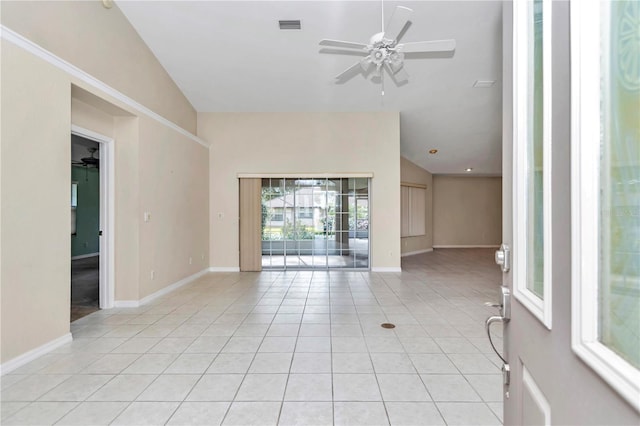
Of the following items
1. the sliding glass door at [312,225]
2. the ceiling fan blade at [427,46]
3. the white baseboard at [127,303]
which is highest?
the ceiling fan blade at [427,46]

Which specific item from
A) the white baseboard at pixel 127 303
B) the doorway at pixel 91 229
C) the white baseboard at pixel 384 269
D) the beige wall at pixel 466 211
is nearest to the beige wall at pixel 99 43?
the doorway at pixel 91 229

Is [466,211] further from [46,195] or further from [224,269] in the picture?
[46,195]

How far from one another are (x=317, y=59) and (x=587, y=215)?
538 cm

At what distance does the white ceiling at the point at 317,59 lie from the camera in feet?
14.3

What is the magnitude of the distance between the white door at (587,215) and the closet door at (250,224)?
6.41 metres

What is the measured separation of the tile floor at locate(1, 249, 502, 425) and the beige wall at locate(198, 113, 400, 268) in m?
2.30

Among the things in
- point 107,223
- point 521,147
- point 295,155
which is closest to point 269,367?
point 521,147

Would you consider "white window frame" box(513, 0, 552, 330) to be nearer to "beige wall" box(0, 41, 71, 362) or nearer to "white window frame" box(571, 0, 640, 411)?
"white window frame" box(571, 0, 640, 411)

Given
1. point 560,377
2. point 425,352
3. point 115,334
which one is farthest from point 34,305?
point 560,377

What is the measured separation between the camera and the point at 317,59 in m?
5.33

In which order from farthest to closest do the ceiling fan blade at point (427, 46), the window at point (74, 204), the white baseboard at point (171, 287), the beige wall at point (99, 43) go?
1. the window at point (74, 204)
2. the white baseboard at point (171, 287)
3. the ceiling fan blade at point (427, 46)
4. the beige wall at point (99, 43)

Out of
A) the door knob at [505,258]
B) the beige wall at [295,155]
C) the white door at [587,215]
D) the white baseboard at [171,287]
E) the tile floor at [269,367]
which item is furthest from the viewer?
the beige wall at [295,155]

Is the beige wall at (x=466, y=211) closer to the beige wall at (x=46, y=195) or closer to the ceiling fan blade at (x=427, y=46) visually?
the ceiling fan blade at (x=427, y=46)

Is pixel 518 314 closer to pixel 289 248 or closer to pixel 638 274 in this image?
pixel 638 274
